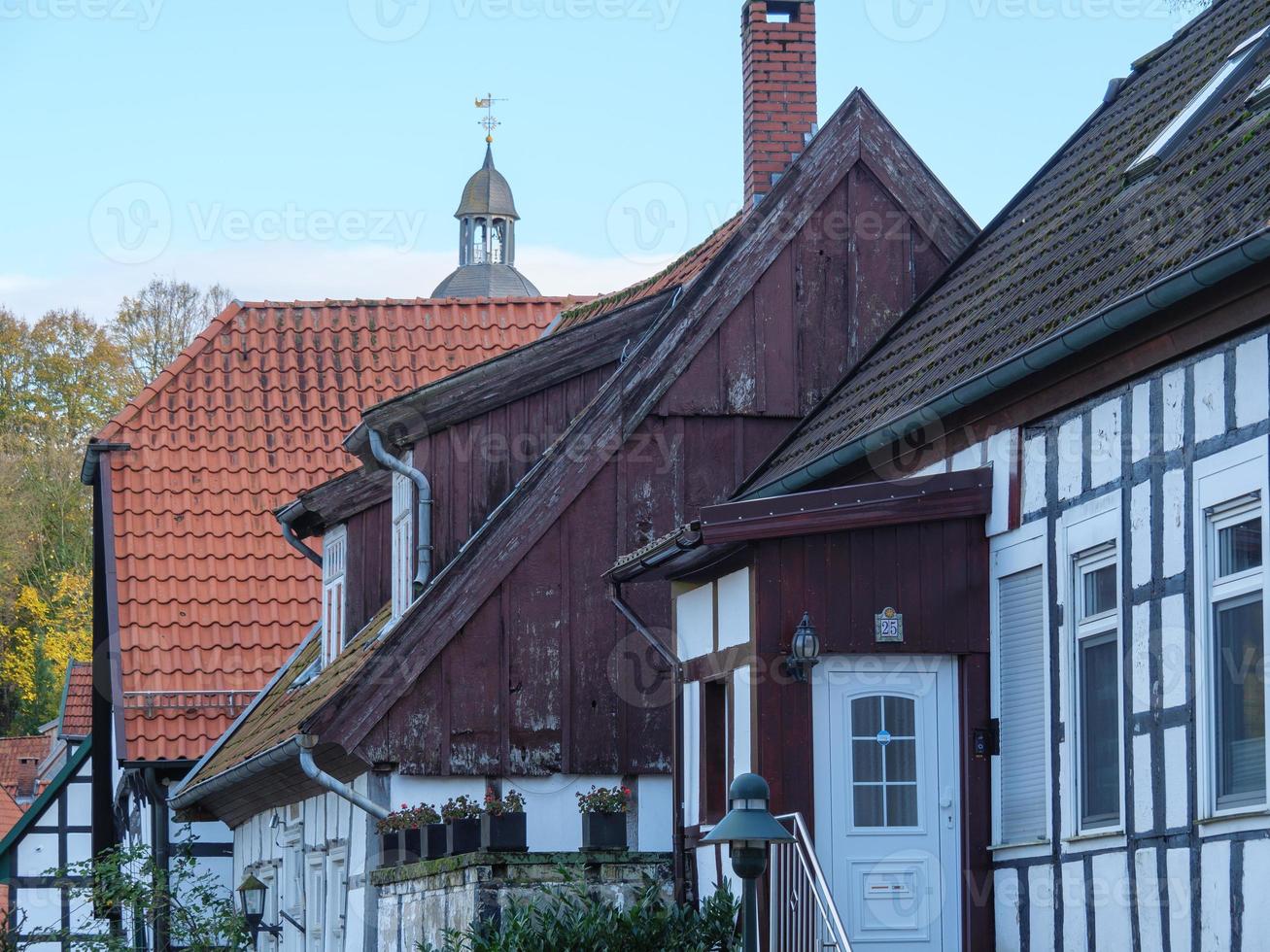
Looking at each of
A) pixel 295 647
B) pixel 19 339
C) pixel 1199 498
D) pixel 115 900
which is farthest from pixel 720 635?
pixel 19 339

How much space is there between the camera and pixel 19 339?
59.8m

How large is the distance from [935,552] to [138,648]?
12240 mm

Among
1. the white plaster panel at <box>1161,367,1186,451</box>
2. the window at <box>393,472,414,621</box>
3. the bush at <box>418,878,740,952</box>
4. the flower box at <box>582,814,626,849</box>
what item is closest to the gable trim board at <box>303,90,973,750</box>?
the window at <box>393,472,414,621</box>

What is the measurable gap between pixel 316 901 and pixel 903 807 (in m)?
7.76

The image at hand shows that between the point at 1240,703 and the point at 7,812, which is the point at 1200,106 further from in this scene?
the point at 7,812

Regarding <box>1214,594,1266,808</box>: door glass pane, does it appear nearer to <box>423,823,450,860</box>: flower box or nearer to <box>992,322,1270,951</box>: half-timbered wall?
<box>992,322,1270,951</box>: half-timbered wall

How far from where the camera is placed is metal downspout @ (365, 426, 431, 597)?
16.3 meters

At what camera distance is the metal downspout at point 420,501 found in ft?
53.4

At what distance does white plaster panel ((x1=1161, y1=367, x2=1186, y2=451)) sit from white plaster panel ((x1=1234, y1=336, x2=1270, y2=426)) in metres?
0.49

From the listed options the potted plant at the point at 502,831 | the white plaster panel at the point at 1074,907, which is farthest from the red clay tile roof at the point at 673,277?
the white plaster panel at the point at 1074,907

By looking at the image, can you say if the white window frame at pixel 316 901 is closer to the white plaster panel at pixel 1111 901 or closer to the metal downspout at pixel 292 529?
the metal downspout at pixel 292 529

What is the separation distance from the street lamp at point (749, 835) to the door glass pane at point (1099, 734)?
5.84 ft

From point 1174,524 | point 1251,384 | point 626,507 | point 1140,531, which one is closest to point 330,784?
point 626,507

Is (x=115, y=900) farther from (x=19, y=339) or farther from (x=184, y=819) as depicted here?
(x=19, y=339)
